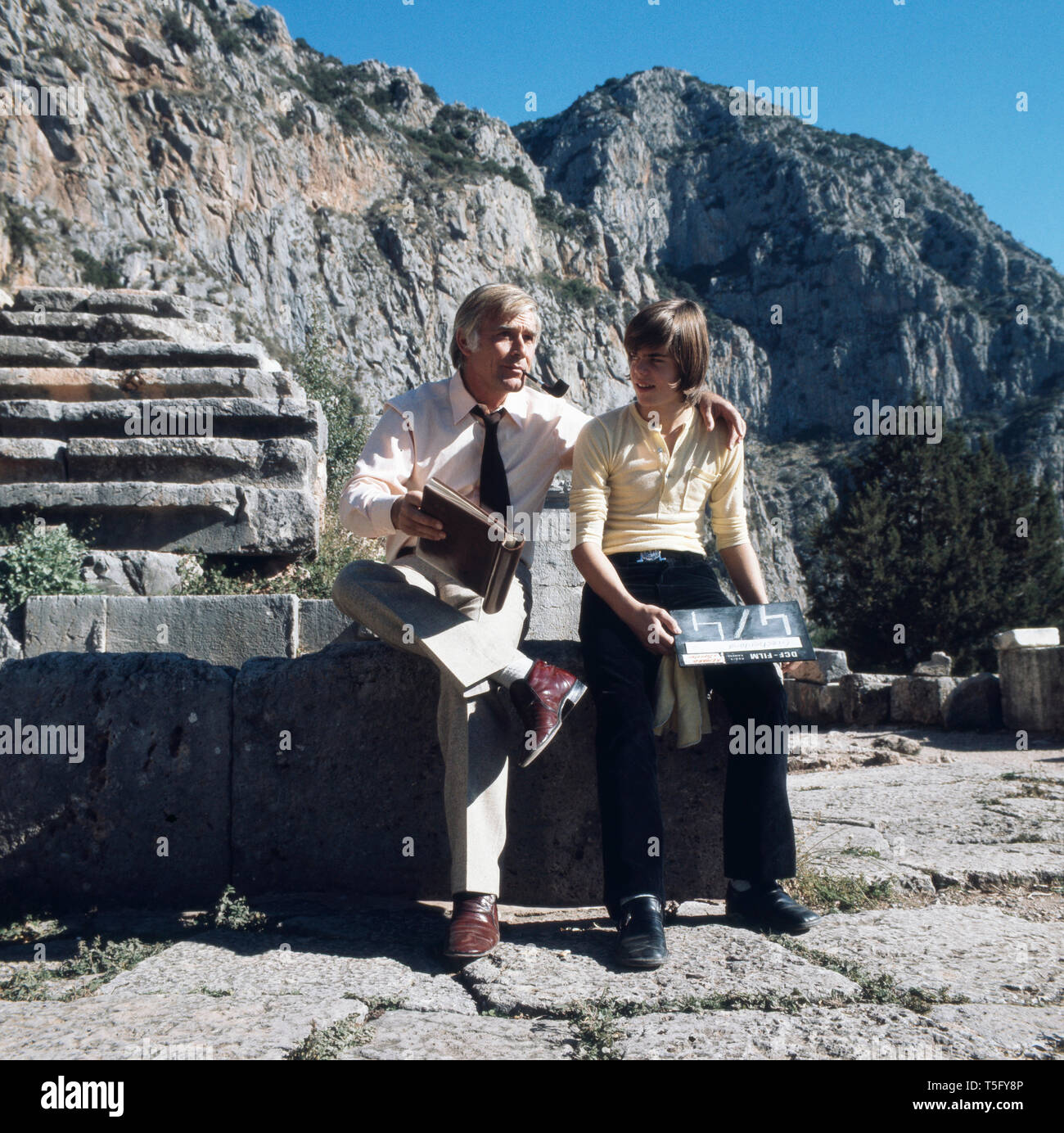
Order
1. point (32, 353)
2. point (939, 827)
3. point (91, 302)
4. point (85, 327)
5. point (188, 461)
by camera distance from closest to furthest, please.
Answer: point (939, 827), point (188, 461), point (32, 353), point (85, 327), point (91, 302)

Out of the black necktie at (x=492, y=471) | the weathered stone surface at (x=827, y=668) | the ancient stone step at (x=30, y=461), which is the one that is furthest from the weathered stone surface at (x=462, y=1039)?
the weathered stone surface at (x=827, y=668)

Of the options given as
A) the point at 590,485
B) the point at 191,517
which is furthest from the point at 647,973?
the point at 191,517

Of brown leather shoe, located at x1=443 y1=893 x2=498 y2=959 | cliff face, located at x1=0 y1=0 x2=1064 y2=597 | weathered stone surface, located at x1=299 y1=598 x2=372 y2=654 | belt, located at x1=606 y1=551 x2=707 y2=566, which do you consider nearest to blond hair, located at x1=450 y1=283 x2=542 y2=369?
belt, located at x1=606 y1=551 x2=707 y2=566

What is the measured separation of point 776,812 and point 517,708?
2.70 ft

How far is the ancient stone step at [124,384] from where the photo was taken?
7.95 metres

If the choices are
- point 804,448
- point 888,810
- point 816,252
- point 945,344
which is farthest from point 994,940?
point 816,252

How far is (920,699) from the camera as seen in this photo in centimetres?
1027

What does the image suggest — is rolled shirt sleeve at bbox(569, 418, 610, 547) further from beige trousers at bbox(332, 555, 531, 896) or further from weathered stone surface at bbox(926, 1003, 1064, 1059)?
weathered stone surface at bbox(926, 1003, 1064, 1059)

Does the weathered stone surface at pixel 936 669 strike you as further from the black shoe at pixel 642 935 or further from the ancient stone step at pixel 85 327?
the black shoe at pixel 642 935

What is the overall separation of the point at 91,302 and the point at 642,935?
29.0ft

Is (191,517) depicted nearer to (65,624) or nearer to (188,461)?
(188,461)

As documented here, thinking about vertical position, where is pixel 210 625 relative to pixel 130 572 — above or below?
below

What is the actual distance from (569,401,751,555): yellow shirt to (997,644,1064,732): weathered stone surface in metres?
6.94

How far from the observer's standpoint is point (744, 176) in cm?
8019
